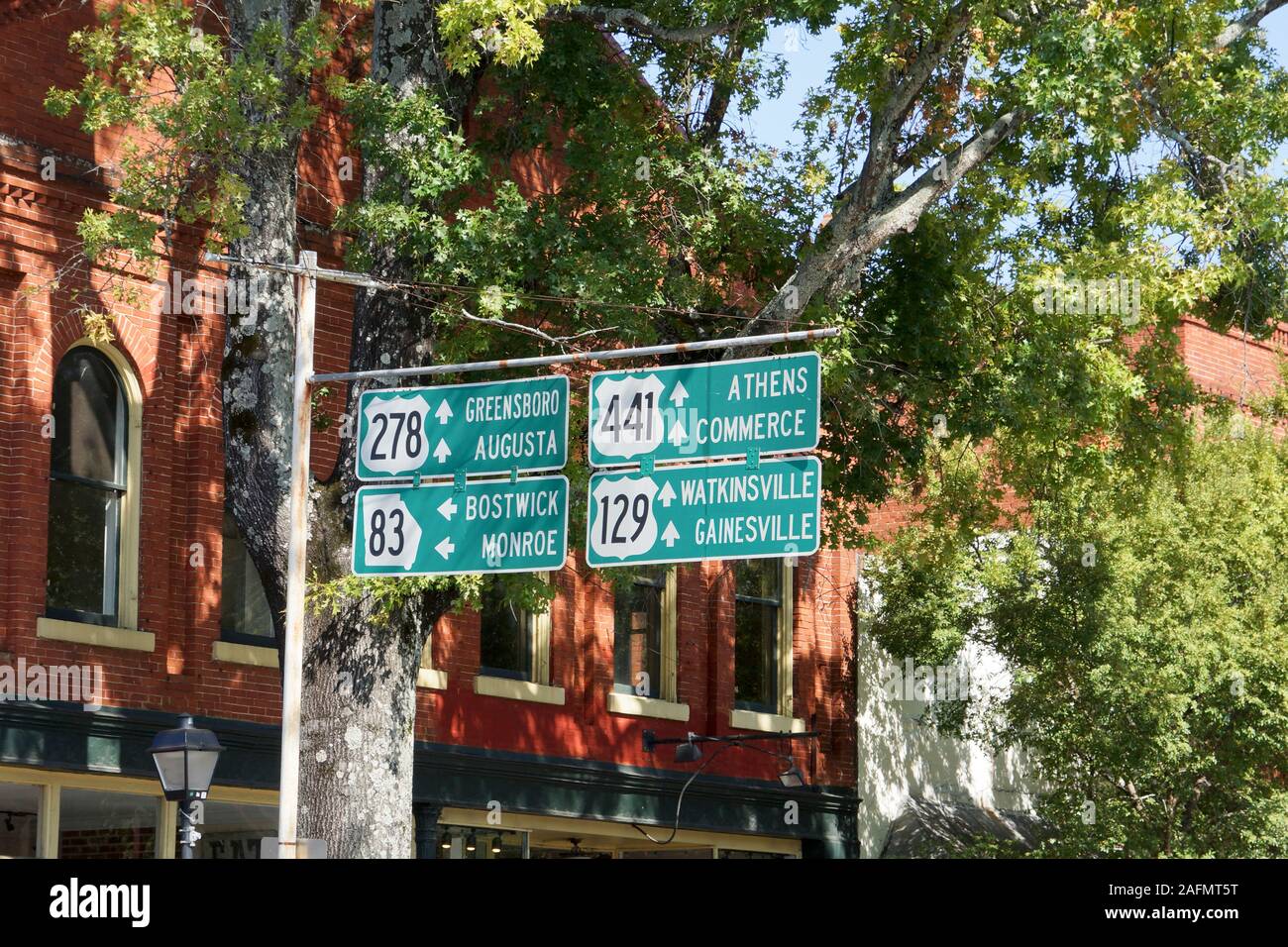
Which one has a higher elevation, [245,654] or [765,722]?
[245,654]

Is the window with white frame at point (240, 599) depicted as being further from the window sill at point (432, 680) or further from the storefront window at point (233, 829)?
the window sill at point (432, 680)

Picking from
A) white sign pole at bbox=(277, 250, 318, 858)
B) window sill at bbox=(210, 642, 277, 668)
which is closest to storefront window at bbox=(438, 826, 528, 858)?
window sill at bbox=(210, 642, 277, 668)

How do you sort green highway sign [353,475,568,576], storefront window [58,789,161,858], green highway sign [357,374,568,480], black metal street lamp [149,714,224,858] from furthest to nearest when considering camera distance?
storefront window [58,789,161,858]
black metal street lamp [149,714,224,858]
green highway sign [357,374,568,480]
green highway sign [353,475,568,576]

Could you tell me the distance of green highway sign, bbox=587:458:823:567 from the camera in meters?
10.1

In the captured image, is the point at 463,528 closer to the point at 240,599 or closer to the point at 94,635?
the point at 94,635

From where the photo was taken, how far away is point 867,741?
2588cm

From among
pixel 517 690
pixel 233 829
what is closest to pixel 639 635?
pixel 517 690

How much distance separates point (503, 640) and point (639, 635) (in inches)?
94.7

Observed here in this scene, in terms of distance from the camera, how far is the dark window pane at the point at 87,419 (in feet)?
54.9

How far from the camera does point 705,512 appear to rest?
10.4 m

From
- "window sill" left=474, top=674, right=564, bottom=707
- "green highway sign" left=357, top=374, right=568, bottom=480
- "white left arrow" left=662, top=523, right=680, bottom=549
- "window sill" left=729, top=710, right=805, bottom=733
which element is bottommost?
"window sill" left=729, top=710, right=805, bottom=733

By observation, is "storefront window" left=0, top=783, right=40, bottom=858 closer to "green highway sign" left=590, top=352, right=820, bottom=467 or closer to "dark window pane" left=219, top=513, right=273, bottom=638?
"dark window pane" left=219, top=513, right=273, bottom=638

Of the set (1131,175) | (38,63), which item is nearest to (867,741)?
(1131,175)

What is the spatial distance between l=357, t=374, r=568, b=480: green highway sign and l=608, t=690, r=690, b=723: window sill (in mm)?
10921
